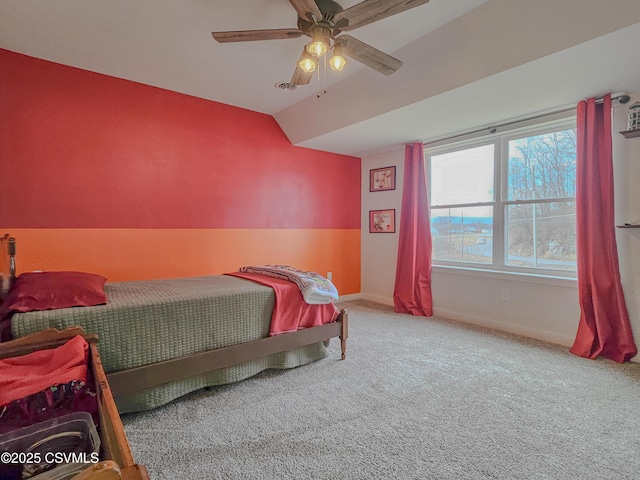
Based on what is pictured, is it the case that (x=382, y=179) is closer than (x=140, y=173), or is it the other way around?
(x=140, y=173)

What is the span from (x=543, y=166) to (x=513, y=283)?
117cm

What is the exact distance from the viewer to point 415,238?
13.3 feet

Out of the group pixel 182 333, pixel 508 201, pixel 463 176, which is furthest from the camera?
pixel 463 176

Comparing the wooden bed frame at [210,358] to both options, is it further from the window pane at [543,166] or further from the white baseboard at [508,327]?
the window pane at [543,166]

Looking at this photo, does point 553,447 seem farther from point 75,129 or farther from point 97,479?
point 75,129

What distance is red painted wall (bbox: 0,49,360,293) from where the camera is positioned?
2.67 meters

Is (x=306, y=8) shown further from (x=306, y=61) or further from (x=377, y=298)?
(x=377, y=298)

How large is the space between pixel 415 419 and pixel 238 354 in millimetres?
1123

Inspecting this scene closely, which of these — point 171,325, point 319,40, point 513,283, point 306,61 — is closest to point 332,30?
point 319,40

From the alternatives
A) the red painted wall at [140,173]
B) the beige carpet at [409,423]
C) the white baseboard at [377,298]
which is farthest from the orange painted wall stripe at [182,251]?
the beige carpet at [409,423]

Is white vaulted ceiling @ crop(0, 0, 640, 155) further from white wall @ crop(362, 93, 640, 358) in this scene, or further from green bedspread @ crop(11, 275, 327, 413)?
green bedspread @ crop(11, 275, 327, 413)

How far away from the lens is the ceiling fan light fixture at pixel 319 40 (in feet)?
5.88

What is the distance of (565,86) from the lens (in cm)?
248

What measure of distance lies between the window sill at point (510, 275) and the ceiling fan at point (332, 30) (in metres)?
2.39
